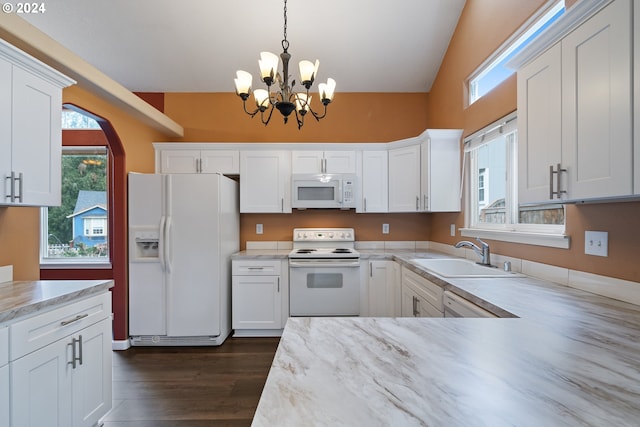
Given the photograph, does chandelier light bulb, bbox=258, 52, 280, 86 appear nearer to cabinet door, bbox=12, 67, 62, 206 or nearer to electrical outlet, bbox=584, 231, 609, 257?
cabinet door, bbox=12, 67, 62, 206

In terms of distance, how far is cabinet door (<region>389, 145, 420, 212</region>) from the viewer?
3217 mm

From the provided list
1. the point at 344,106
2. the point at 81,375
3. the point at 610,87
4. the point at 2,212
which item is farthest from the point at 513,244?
the point at 2,212

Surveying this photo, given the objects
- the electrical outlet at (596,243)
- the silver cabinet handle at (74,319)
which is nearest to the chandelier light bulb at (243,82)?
the silver cabinet handle at (74,319)

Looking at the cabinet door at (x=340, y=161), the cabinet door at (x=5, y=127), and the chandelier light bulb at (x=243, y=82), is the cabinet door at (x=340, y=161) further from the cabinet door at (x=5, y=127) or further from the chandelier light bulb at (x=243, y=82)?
the cabinet door at (x=5, y=127)

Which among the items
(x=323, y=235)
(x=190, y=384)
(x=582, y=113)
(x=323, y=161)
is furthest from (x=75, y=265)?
(x=582, y=113)

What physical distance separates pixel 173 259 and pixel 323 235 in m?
1.68

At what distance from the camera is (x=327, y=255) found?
3.08 meters

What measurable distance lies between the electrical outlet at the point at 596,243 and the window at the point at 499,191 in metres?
0.16

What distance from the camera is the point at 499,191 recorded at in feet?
7.95

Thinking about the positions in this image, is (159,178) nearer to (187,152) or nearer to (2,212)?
(187,152)

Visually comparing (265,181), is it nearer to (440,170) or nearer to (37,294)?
(440,170)

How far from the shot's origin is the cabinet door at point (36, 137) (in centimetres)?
155

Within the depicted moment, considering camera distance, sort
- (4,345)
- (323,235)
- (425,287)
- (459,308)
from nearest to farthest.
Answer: (4,345) < (459,308) < (425,287) < (323,235)

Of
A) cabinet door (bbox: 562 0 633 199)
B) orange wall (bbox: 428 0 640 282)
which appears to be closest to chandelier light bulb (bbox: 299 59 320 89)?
cabinet door (bbox: 562 0 633 199)
